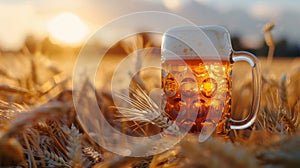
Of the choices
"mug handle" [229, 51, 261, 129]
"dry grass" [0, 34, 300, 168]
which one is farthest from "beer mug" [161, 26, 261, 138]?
"dry grass" [0, 34, 300, 168]

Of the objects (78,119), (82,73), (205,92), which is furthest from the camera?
(82,73)

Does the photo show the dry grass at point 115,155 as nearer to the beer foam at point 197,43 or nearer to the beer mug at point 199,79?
the beer mug at point 199,79

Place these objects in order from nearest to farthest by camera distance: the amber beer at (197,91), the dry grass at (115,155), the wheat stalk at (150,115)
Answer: the dry grass at (115,155)
the wheat stalk at (150,115)
the amber beer at (197,91)

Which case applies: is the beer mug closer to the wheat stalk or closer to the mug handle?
Answer: the mug handle

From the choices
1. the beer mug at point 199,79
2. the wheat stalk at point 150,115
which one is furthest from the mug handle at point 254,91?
the wheat stalk at point 150,115

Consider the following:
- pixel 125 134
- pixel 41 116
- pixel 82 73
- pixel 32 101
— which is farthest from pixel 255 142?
pixel 82 73

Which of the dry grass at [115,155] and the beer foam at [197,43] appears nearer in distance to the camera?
the dry grass at [115,155]

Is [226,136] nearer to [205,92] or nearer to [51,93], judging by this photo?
[205,92]
